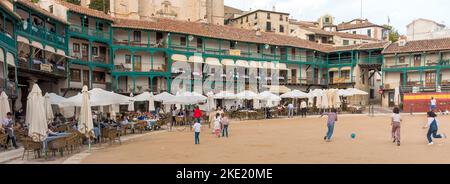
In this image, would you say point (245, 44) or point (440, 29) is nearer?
point (245, 44)

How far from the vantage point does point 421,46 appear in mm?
49000

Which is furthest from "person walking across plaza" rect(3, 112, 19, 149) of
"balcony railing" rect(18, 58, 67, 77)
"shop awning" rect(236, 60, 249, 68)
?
"shop awning" rect(236, 60, 249, 68)

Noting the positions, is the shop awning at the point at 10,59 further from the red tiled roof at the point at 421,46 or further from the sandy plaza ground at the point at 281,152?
the red tiled roof at the point at 421,46

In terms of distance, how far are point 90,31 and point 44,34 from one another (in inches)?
305

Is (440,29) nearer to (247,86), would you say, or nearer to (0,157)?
(247,86)

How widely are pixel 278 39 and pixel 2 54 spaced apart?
1418 inches

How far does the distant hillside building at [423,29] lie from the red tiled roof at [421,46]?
34.9ft

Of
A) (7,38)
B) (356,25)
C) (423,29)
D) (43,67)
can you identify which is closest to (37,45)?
(43,67)

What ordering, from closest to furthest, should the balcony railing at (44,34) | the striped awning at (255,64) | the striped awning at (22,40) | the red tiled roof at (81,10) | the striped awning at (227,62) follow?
the striped awning at (22,40), the balcony railing at (44,34), the red tiled roof at (81,10), the striped awning at (227,62), the striped awning at (255,64)

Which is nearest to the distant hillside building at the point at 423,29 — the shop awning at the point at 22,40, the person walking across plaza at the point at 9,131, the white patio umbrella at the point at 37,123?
the shop awning at the point at 22,40

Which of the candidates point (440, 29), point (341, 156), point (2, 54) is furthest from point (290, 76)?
point (341, 156)

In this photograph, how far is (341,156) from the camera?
1228 cm

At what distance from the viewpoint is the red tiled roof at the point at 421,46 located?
47.3m

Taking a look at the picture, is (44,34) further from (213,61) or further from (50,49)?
(213,61)
